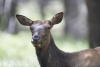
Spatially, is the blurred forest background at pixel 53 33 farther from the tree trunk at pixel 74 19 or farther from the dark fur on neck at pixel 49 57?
the dark fur on neck at pixel 49 57

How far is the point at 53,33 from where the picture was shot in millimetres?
30328

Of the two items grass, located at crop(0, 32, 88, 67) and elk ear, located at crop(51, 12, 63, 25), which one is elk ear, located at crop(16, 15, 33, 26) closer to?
elk ear, located at crop(51, 12, 63, 25)

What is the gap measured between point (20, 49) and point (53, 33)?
7.92m

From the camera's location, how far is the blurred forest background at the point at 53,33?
64.4ft

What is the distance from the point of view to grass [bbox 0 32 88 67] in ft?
Answer: 62.0

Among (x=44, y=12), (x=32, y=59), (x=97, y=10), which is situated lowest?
(x=44, y=12)

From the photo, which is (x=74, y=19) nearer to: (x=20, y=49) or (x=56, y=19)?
(x=20, y=49)

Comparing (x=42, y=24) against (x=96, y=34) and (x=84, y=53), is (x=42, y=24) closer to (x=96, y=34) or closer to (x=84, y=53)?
(x=84, y=53)

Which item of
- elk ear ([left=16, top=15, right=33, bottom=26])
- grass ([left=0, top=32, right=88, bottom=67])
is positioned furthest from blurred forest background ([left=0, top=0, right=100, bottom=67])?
elk ear ([left=16, top=15, right=33, bottom=26])

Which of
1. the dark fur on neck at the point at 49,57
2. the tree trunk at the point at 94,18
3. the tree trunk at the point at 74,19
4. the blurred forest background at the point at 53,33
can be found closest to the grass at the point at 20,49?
the blurred forest background at the point at 53,33

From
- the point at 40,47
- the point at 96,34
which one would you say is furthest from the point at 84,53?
the point at 96,34

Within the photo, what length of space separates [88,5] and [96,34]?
3.14ft

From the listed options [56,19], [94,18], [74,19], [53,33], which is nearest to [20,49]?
[94,18]

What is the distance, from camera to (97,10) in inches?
773
